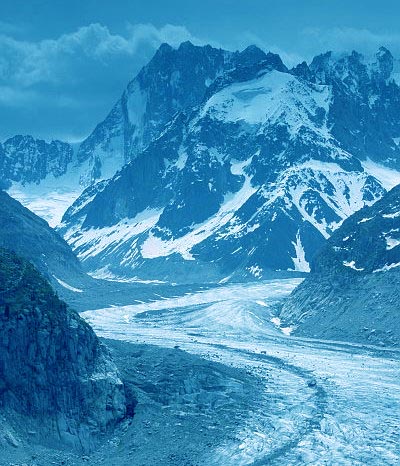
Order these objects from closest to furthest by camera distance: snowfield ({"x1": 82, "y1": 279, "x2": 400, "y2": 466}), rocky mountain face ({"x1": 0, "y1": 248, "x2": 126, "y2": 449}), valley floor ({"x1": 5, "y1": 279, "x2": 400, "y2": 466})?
valley floor ({"x1": 5, "y1": 279, "x2": 400, "y2": 466}) → snowfield ({"x1": 82, "y1": 279, "x2": 400, "y2": 466}) → rocky mountain face ({"x1": 0, "y1": 248, "x2": 126, "y2": 449})

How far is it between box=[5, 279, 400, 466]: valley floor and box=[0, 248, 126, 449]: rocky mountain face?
13.7 feet

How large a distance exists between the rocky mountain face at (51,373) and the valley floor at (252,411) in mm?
4189

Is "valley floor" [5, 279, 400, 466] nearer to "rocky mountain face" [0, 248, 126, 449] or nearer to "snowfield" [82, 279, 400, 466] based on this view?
"snowfield" [82, 279, 400, 466]

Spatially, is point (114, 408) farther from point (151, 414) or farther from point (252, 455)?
point (252, 455)

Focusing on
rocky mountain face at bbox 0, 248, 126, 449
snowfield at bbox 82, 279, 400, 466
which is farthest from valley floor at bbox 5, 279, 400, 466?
rocky mountain face at bbox 0, 248, 126, 449

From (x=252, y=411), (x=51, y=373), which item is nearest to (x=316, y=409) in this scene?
(x=252, y=411)

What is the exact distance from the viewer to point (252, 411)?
425 ft

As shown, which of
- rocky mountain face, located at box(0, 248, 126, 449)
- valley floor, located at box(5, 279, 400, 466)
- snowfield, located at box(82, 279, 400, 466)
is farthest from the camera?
→ rocky mountain face, located at box(0, 248, 126, 449)

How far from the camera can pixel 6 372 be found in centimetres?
11344

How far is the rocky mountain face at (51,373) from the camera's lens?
364 feet

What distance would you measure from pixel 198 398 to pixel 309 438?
75.6 feet

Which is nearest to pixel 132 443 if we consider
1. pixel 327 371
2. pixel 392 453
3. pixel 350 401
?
pixel 392 453

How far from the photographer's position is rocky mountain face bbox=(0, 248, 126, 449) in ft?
364

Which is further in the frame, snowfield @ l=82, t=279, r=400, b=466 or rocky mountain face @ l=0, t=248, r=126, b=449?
rocky mountain face @ l=0, t=248, r=126, b=449
